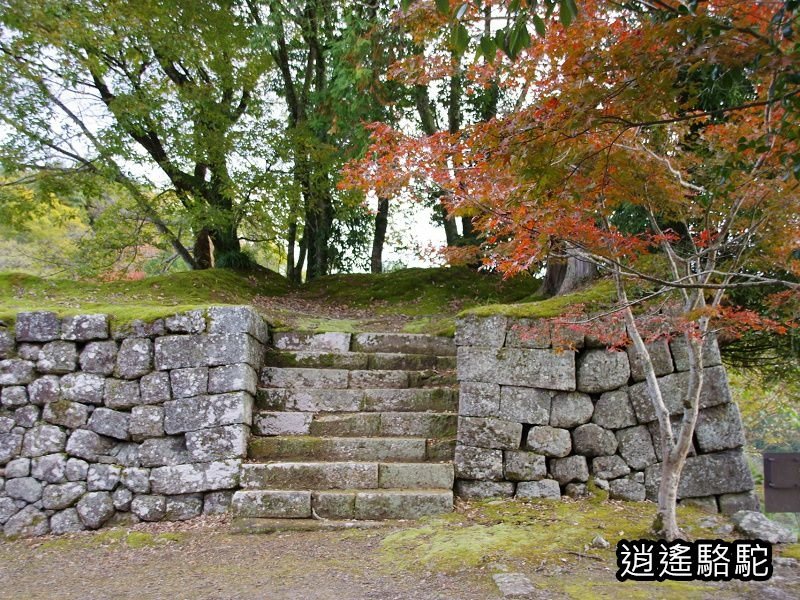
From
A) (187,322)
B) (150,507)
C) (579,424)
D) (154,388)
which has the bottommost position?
(150,507)

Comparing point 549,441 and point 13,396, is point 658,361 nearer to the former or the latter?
point 549,441

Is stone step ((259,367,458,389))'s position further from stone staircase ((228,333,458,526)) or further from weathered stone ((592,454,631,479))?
weathered stone ((592,454,631,479))

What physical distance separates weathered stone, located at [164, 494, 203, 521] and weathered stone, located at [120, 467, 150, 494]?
24 cm

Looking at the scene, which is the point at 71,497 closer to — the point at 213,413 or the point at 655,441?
the point at 213,413

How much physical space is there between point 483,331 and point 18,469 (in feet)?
14.1

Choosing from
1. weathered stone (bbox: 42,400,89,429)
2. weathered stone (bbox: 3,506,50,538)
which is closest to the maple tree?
weathered stone (bbox: 42,400,89,429)

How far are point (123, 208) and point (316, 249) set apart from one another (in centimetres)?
367

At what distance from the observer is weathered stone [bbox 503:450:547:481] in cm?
523

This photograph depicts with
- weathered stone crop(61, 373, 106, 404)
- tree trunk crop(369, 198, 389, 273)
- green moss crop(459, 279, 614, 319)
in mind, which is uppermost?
tree trunk crop(369, 198, 389, 273)

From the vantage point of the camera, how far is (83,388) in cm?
536

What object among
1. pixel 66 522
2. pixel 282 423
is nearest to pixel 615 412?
pixel 282 423

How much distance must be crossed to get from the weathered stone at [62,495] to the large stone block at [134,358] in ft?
3.31

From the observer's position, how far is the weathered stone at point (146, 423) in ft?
17.4

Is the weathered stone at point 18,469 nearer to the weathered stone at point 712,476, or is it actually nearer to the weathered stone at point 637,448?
the weathered stone at point 637,448
